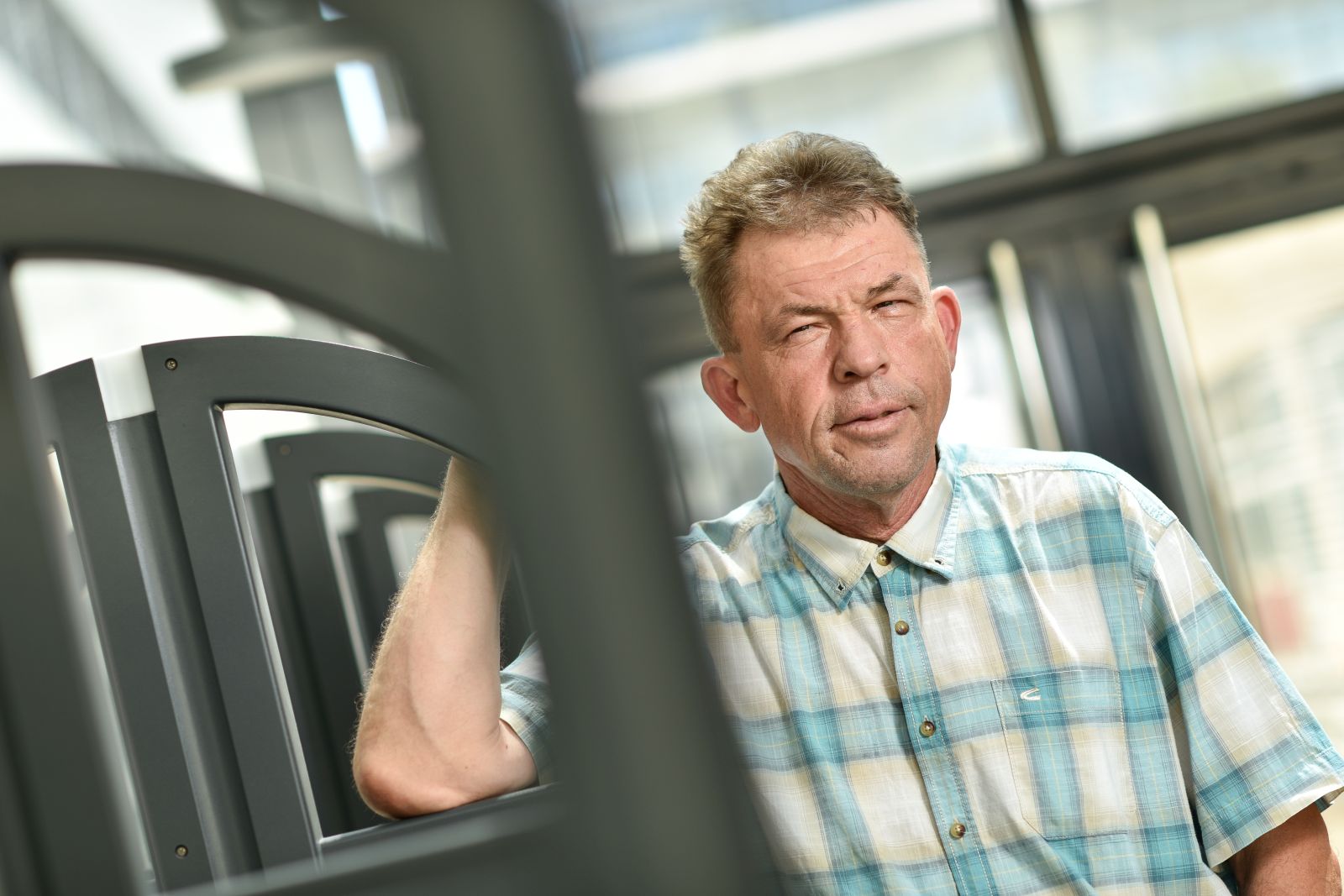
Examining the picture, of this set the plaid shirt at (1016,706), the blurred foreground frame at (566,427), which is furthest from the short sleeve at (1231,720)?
the blurred foreground frame at (566,427)

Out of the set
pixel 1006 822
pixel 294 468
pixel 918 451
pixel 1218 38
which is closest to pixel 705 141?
pixel 1218 38

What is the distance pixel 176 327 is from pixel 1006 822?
3256mm

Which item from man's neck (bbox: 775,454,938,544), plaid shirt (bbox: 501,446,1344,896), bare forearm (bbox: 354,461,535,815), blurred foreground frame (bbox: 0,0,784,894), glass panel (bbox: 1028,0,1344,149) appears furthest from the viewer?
glass panel (bbox: 1028,0,1344,149)

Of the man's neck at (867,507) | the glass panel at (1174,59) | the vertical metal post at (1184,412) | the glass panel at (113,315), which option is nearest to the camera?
the man's neck at (867,507)

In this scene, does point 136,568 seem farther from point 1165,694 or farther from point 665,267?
point 665,267

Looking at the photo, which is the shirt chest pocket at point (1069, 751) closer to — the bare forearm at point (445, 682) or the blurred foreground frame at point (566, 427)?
the bare forearm at point (445, 682)

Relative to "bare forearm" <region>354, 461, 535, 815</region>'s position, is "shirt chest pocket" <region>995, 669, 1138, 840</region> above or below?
below

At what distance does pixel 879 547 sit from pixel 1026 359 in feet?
5.80

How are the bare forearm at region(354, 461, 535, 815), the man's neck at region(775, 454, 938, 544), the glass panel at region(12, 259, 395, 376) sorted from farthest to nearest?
1. the glass panel at region(12, 259, 395, 376)
2. the man's neck at region(775, 454, 938, 544)
3. the bare forearm at region(354, 461, 535, 815)

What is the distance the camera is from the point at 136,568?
102 centimetres

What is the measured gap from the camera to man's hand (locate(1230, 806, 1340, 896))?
1053 millimetres

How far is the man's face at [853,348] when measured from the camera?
1.13m

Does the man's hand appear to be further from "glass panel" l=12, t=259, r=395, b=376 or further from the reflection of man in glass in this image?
"glass panel" l=12, t=259, r=395, b=376

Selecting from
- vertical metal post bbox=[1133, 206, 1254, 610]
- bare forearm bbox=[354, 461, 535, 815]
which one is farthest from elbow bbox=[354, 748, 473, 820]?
vertical metal post bbox=[1133, 206, 1254, 610]
